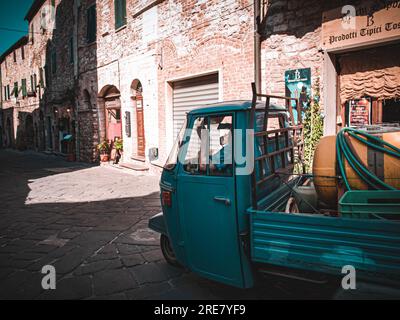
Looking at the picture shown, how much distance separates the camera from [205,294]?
3092mm

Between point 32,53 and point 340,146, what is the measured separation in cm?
2682

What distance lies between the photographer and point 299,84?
6.38 metres

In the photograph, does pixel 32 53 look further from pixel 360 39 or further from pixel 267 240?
pixel 267 240

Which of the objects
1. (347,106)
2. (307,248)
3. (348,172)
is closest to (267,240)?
(307,248)

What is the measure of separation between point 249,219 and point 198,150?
2.79 ft

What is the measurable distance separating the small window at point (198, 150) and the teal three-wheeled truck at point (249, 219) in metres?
0.01

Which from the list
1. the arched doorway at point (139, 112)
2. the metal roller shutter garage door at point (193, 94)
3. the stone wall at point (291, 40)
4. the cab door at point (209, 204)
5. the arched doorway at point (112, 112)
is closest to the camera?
the cab door at point (209, 204)

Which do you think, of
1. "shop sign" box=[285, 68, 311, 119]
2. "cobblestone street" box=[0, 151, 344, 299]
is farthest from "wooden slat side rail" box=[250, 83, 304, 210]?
"shop sign" box=[285, 68, 311, 119]

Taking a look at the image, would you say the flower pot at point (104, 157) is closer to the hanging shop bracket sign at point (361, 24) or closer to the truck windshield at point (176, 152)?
the hanging shop bracket sign at point (361, 24)

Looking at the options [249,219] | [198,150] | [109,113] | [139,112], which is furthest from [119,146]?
[249,219]

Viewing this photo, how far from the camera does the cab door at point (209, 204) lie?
2715mm

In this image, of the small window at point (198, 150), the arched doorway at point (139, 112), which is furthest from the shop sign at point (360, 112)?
the arched doorway at point (139, 112)

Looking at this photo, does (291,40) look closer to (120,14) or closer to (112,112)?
(120,14)

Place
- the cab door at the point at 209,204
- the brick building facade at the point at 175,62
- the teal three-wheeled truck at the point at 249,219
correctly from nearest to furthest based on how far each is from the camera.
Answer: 1. the teal three-wheeled truck at the point at 249,219
2. the cab door at the point at 209,204
3. the brick building facade at the point at 175,62
